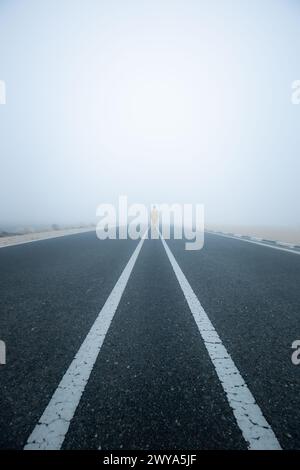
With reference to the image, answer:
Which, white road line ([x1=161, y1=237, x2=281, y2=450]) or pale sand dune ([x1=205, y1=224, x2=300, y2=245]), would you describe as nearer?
white road line ([x1=161, y1=237, x2=281, y2=450])

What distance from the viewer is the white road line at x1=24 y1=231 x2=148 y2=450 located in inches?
51.5

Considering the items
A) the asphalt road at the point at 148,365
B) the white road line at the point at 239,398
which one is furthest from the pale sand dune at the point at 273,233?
the white road line at the point at 239,398

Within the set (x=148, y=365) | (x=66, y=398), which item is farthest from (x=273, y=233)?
(x=66, y=398)

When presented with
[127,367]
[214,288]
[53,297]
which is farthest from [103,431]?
[214,288]

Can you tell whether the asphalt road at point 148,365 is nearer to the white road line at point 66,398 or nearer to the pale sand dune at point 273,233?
the white road line at point 66,398

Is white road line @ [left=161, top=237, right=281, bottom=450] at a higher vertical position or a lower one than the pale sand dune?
higher

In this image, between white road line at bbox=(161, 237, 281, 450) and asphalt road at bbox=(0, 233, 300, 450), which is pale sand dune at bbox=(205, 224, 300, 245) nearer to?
asphalt road at bbox=(0, 233, 300, 450)

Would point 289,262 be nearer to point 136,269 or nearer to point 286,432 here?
point 136,269

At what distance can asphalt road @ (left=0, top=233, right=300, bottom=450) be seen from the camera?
1379 mm

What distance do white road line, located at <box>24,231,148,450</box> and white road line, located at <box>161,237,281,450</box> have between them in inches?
41.4

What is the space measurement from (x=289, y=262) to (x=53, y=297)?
6.93 meters

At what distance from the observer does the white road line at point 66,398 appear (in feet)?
4.29

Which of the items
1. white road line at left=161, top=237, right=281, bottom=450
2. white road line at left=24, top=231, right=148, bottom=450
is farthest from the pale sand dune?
white road line at left=24, top=231, right=148, bottom=450

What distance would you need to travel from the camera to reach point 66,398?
1618mm
